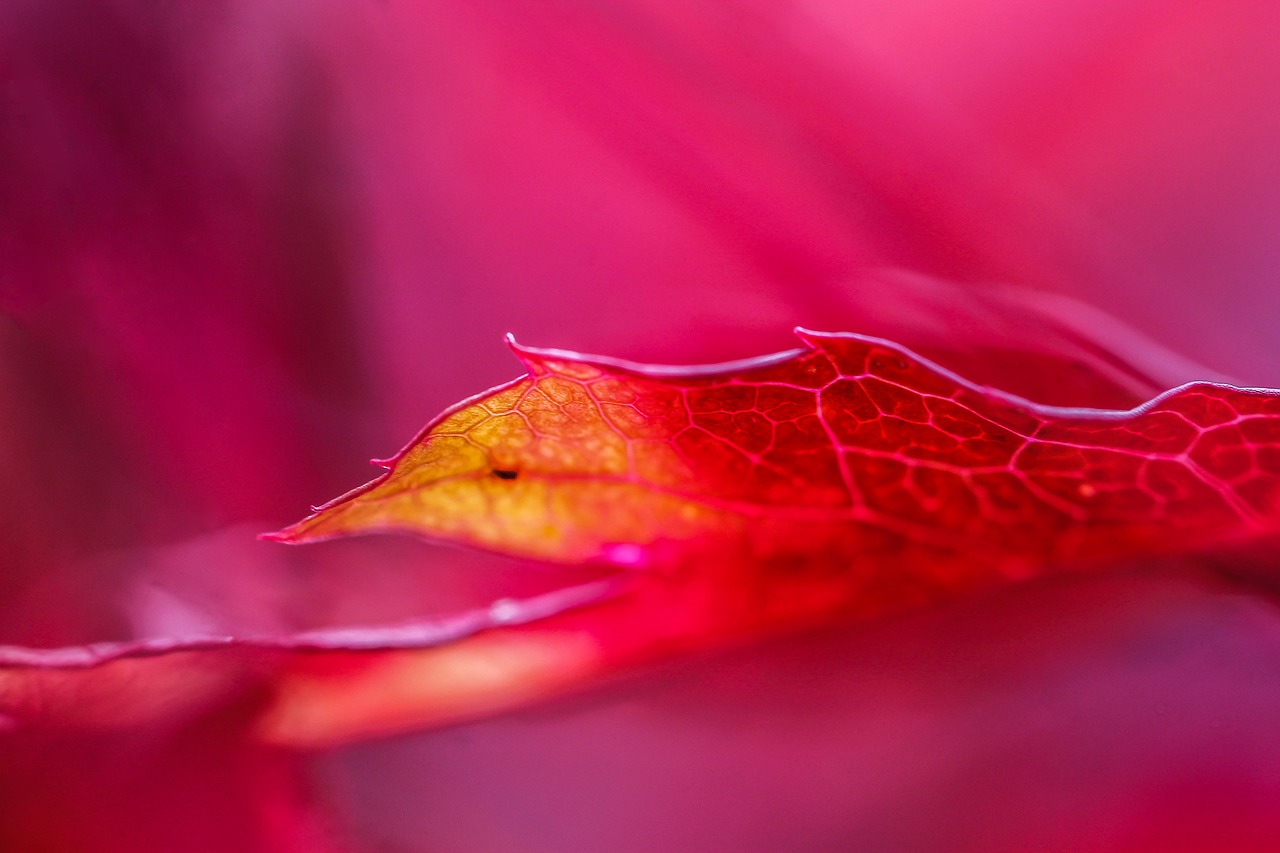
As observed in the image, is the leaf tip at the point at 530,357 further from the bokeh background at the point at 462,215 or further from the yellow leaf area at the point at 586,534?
the bokeh background at the point at 462,215

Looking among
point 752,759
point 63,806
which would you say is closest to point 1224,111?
point 752,759

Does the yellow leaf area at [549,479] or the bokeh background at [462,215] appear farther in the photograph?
the bokeh background at [462,215]

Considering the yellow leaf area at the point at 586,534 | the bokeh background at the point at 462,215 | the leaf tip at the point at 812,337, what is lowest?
the yellow leaf area at the point at 586,534

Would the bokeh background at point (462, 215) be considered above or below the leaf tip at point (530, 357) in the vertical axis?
above

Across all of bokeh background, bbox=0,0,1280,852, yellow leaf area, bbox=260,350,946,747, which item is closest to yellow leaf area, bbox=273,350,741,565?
yellow leaf area, bbox=260,350,946,747

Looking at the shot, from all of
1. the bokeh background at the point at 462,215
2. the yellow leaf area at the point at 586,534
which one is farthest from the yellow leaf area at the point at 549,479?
the bokeh background at the point at 462,215

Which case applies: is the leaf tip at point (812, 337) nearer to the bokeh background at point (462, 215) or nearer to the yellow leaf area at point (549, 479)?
the yellow leaf area at point (549, 479)

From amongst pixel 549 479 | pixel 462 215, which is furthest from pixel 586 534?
pixel 462 215

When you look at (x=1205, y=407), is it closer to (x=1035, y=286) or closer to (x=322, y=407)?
(x=1035, y=286)

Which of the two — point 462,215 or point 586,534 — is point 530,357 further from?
point 462,215
